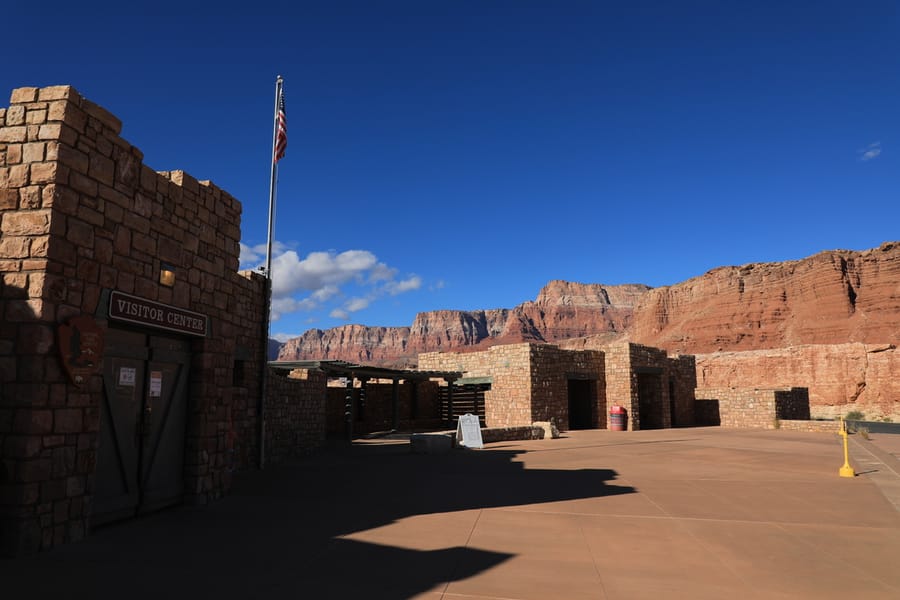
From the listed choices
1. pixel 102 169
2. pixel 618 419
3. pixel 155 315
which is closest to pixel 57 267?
pixel 102 169

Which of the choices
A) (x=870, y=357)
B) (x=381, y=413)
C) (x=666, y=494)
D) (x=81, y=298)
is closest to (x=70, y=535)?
(x=81, y=298)

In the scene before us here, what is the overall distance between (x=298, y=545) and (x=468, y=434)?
35.4 feet

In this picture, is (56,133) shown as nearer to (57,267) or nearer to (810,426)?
(57,267)

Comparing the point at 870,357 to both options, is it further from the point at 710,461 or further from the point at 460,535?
the point at 460,535

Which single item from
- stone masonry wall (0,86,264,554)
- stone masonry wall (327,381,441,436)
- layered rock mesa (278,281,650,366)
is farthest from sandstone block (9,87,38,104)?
layered rock mesa (278,281,650,366)

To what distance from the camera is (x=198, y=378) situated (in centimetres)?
773

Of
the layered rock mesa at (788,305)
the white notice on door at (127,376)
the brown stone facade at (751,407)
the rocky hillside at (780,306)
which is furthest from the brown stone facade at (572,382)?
the rocky hillside at (780,306)

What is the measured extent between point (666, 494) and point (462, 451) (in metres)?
7.40

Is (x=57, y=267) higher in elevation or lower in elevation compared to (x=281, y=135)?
lower

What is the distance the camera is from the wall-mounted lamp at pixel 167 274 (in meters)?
6.90

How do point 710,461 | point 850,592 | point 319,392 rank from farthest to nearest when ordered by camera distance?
point 319,392 → point 710,461 → point 850,592

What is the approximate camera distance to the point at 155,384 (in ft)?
23.0

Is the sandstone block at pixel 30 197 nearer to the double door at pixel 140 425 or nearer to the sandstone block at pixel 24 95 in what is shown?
the sandstone block at pixel 24 95

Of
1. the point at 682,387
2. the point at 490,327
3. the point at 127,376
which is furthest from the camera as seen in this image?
the point at 490,327
